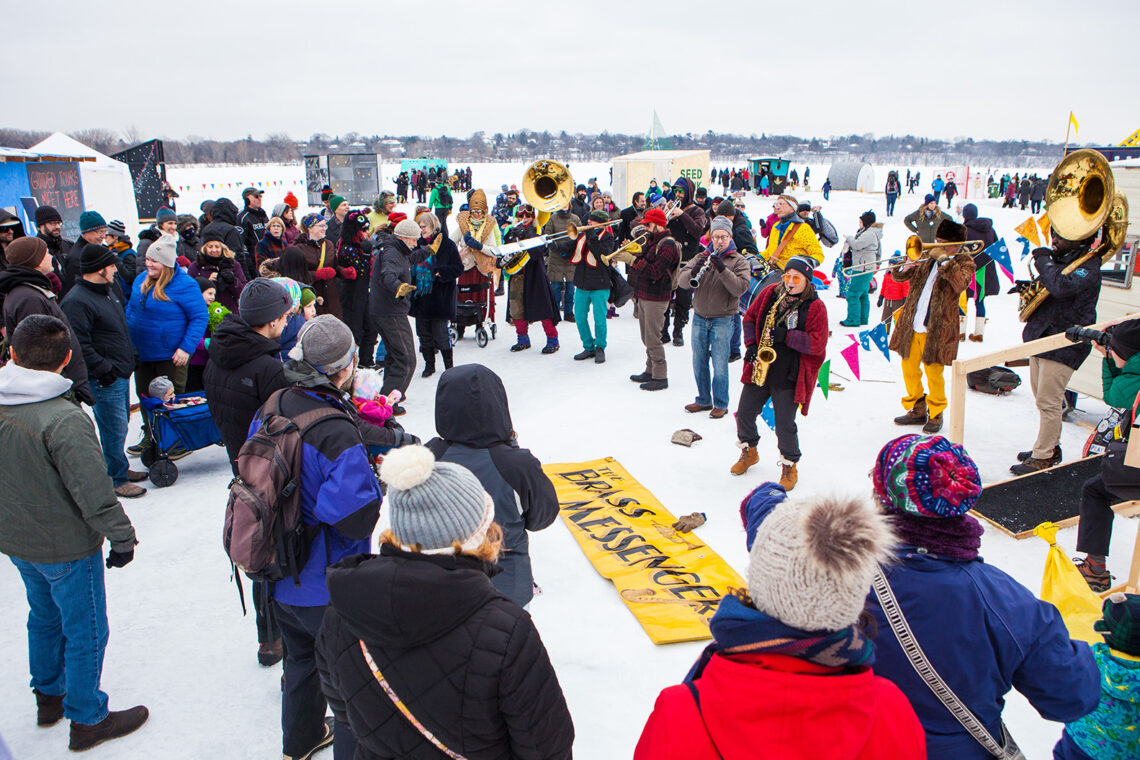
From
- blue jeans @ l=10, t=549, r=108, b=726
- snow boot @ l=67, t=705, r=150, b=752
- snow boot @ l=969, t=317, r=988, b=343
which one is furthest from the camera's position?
snow boot @ l=969, t=317, r=988, b=343

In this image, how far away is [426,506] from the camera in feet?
5.30

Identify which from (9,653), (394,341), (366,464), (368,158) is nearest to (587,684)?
(366,464)

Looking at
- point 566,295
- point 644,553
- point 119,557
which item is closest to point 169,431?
point 119,557

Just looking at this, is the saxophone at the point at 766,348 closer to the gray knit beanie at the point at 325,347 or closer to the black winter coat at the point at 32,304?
the gray knit beanie at the point at 325,347

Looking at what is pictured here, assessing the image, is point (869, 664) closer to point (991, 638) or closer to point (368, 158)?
point (991, 638)

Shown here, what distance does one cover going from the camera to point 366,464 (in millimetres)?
2439

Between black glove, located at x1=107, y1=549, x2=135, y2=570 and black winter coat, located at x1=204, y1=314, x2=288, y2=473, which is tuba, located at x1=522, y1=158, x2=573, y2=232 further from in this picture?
black glove, located at x1=107, y1=549, x2=135, y2=570

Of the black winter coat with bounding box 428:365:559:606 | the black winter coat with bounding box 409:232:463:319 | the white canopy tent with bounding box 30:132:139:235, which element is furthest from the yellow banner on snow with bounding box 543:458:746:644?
the white canopy tent with bounding box 30:132:139:235

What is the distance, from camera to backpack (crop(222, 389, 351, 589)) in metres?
2.37

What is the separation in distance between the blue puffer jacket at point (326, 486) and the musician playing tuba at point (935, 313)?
4.81 m

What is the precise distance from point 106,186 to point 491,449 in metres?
16.0

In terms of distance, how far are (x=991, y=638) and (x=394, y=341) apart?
19.0 feet

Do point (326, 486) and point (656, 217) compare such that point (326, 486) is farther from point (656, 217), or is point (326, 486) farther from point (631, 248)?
point (631, 248)

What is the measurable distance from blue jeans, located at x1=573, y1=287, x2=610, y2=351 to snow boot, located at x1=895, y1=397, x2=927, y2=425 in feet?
11.2
